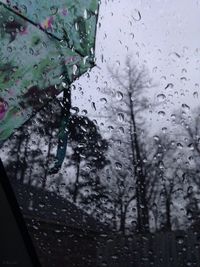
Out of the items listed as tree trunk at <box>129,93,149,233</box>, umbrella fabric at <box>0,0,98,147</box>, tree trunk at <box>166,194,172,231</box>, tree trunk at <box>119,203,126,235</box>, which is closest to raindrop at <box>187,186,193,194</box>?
tree trunk at <box>166,194,172,231</box>

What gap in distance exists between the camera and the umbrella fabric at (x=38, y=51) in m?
2.64

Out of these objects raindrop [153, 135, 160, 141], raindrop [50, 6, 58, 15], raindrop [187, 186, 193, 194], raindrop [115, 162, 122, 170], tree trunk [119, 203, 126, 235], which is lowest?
tree trunk [119, 203, 126, 235]

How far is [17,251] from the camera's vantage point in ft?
5.56

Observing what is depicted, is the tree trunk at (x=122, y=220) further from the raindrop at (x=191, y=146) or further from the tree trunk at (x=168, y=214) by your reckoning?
the raindrop at (x=191, y=146)

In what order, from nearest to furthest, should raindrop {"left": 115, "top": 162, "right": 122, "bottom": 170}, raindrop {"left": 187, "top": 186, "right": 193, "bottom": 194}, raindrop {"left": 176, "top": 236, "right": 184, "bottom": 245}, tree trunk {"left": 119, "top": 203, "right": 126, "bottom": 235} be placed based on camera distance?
raindrop {"left": 176, "top": 236, "right": 184, "bottom": 245} → tree trunk {"left": 119, "top": 203, "right": 126, "bottom": 235} → raindrop {"left": 187, "top": 186, "right": 193, "bottom": 194} → raindrop {"left": 115, "top": 162, "right": 122, "bottom": 170}

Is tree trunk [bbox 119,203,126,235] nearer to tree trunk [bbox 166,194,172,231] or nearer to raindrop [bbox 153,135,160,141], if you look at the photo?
tree trunk [bbox 166,194,172,231]

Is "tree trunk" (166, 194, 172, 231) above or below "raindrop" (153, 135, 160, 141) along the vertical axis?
below

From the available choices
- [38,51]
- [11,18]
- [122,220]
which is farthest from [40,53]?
[122,220]

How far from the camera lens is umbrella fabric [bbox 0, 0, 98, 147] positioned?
264 cm

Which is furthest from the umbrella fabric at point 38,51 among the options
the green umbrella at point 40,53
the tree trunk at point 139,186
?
the tree trunk at point 139,186

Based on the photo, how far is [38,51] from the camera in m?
2.85

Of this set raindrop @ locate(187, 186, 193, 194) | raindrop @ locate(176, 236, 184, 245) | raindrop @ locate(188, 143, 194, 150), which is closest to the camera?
raindrop @ locate(176, 236, 184, 245)

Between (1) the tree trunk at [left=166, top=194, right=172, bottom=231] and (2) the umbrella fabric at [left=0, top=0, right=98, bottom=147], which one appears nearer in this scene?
(1) the tree trunk at [left=166, top=194, right=172, bottom=231]

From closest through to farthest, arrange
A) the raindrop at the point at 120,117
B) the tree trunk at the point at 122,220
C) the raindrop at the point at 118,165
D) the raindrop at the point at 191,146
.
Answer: the tree trunk at the point at 122,220, the raindrop at the point at 118,165, the raindrop at the point at 191,146, the raindrop at the point at 120,117
